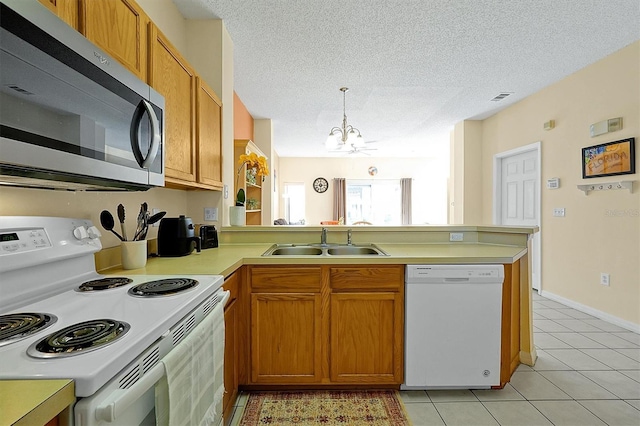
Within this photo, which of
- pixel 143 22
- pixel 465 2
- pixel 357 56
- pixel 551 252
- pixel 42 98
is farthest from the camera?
pixel 551 252

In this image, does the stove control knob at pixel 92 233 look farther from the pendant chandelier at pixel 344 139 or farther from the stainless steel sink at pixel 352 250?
the pendant chandelier at pixel 344 139

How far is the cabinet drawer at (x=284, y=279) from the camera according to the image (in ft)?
5.98

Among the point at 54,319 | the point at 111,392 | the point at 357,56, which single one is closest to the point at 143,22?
the point at 54,319

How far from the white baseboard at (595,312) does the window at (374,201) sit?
481 centimetres

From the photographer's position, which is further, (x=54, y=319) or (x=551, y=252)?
(x=551, y=252)

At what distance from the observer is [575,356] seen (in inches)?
92.7

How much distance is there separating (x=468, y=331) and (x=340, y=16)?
2.42 m

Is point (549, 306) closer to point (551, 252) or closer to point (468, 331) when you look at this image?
point (551, 252)

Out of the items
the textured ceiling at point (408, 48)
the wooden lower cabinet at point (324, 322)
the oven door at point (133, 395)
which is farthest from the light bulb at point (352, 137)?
the oven door at point (133, 395)

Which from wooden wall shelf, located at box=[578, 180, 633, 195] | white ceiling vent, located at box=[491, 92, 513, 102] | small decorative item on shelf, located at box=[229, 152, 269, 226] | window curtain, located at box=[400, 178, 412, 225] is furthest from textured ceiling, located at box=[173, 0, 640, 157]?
window curtain, located at box=[400, 178, 412, 225]

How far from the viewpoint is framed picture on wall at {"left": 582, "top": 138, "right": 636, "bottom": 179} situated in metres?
2.89

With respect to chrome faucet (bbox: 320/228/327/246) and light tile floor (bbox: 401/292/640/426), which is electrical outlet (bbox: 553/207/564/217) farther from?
chrome faucet (bbox: 320/228/327/246)

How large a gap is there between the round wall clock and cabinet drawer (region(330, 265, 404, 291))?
6.75 m

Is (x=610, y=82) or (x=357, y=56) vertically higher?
(x=357, y=56)
